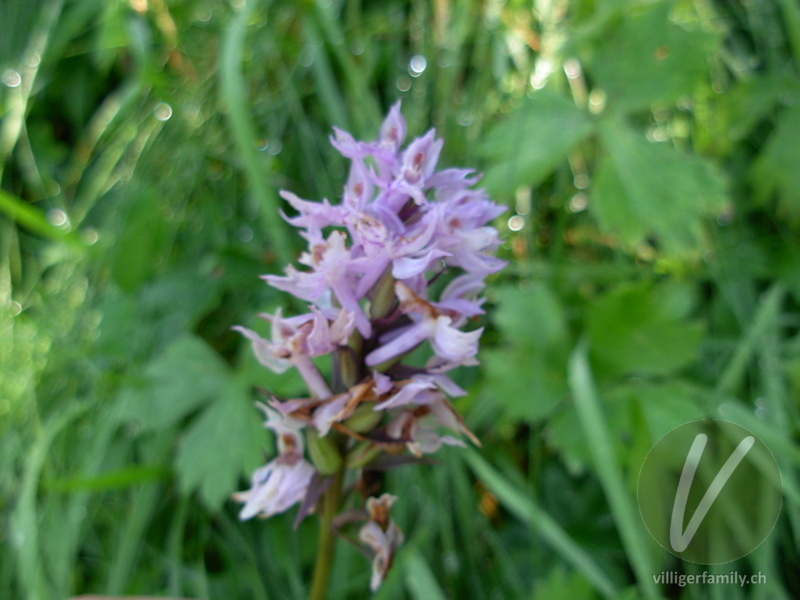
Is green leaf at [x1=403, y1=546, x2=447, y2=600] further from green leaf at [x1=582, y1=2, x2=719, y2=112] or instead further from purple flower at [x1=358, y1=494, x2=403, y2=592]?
green leaf at [x1=582, y1=2, x2=719, y2=112]

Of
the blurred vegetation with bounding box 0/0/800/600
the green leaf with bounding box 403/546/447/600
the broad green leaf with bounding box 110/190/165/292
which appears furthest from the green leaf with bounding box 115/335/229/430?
the green leaf with bounding box 403/546/447/600

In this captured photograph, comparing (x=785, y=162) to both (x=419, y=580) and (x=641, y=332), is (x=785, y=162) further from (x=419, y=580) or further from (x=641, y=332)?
(x=419, y=580)

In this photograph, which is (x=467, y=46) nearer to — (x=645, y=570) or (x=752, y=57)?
(x=752, y=57)

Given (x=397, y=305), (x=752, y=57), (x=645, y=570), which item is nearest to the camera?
(x=397, y=305)

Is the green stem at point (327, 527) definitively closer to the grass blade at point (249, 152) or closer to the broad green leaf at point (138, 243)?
the grass blade at point (249, 152)

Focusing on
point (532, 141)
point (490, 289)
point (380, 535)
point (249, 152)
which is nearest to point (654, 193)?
point (532, 141)

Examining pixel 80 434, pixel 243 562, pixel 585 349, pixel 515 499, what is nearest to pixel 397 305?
pixel 515 499

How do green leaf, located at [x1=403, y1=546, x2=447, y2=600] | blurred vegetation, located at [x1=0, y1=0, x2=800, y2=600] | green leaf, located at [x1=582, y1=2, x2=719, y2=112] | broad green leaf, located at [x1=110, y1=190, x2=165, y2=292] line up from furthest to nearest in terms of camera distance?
broad green leaf, located at [x1=110, y1=190, x2=165, y2=292]
green leaf, located at [x1=582, y1=2, x2=719, y2=112]
blurred vegetation, located at [x1=0, y1=0, x2=800, y2=600]
green leaf, located at [x1=403, y1=546, x2=447, y2=600]
